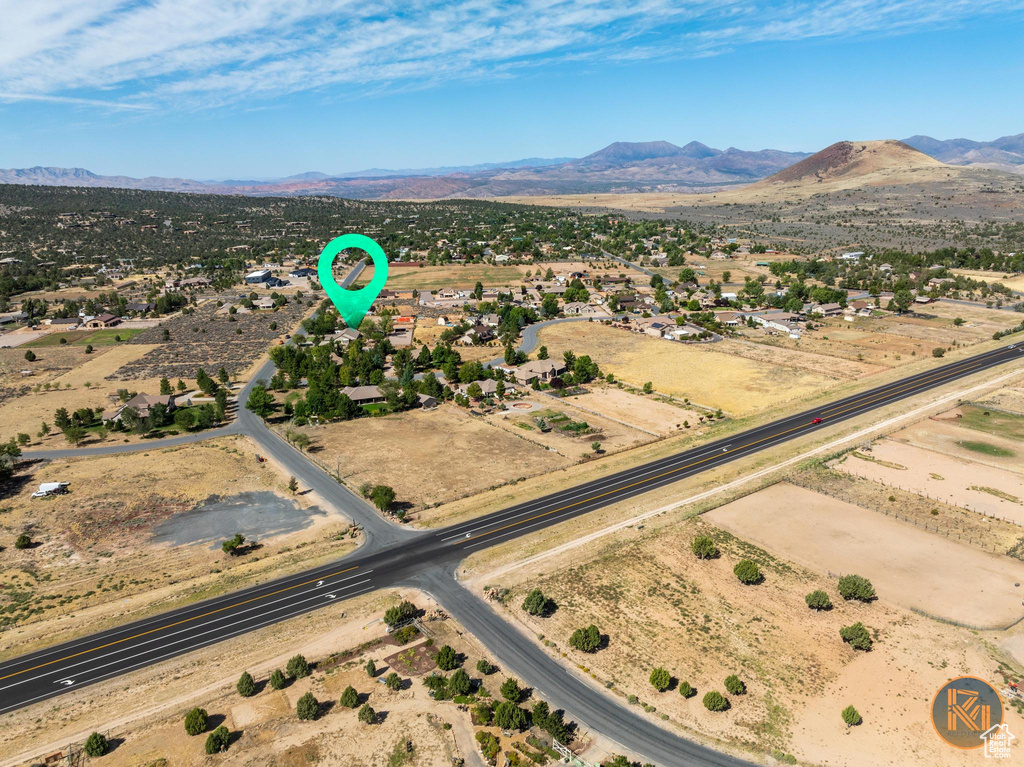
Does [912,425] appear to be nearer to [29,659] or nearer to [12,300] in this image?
[29,659]

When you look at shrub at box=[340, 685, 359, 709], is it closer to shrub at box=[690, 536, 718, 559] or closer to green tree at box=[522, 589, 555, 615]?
green tree at box=[522, 589, 555, 615]

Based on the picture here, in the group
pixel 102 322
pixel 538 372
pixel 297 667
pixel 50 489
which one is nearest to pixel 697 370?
pixel 538 372

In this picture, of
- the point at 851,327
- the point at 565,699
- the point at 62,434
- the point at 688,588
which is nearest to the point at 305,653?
the point at 565,699

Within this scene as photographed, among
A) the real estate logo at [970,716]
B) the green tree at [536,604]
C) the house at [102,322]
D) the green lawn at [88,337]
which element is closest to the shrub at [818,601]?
the real estate logo at [970,716]

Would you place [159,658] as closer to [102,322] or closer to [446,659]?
[446,659]

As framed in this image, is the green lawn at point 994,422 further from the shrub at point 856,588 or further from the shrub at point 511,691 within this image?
the shrub at point 511,691

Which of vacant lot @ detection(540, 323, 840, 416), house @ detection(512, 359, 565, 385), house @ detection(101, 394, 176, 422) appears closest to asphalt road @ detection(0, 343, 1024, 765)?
vacant lot @ detection(540, 323, 840, 416)
